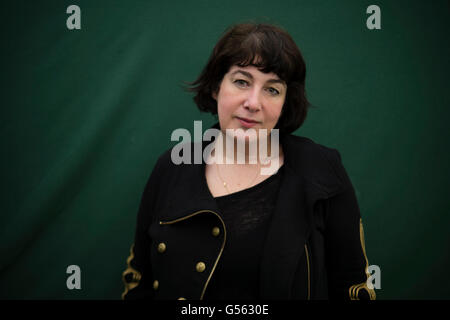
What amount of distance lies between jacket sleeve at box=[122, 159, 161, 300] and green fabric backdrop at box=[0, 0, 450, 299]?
0.46 m

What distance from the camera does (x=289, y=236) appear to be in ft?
4.30

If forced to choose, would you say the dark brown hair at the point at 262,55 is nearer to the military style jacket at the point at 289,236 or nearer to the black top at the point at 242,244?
the military style jacket at the point at 289,236

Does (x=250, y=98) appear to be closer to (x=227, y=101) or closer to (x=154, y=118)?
(x=227, y=101)

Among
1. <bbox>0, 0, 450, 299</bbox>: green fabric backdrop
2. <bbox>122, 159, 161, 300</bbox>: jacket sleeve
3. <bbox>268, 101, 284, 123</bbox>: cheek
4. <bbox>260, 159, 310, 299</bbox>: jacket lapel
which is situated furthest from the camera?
<bbox>0, 0, 450, 299</bbox>: green fabric backdrop

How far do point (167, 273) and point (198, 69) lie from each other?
1.21 m

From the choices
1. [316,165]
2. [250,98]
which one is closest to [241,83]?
[250,98]

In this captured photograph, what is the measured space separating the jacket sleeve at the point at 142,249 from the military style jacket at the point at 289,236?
0.23 feet

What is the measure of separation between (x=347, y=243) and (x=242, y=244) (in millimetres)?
456

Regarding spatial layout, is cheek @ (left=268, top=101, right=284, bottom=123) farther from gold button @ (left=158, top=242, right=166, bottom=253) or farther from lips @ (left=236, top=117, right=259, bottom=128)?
gold button @ (left=158, top=242, right=166, bottom=253)

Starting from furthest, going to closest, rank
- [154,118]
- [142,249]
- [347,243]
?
[154,118] < [142,249] < [347,243]

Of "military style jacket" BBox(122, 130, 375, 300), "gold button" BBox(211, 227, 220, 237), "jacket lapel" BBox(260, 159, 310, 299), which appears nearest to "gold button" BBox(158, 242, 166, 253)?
"military style jacket" BBox(122, 130, 375, 300)

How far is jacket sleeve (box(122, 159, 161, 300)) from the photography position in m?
1.59
